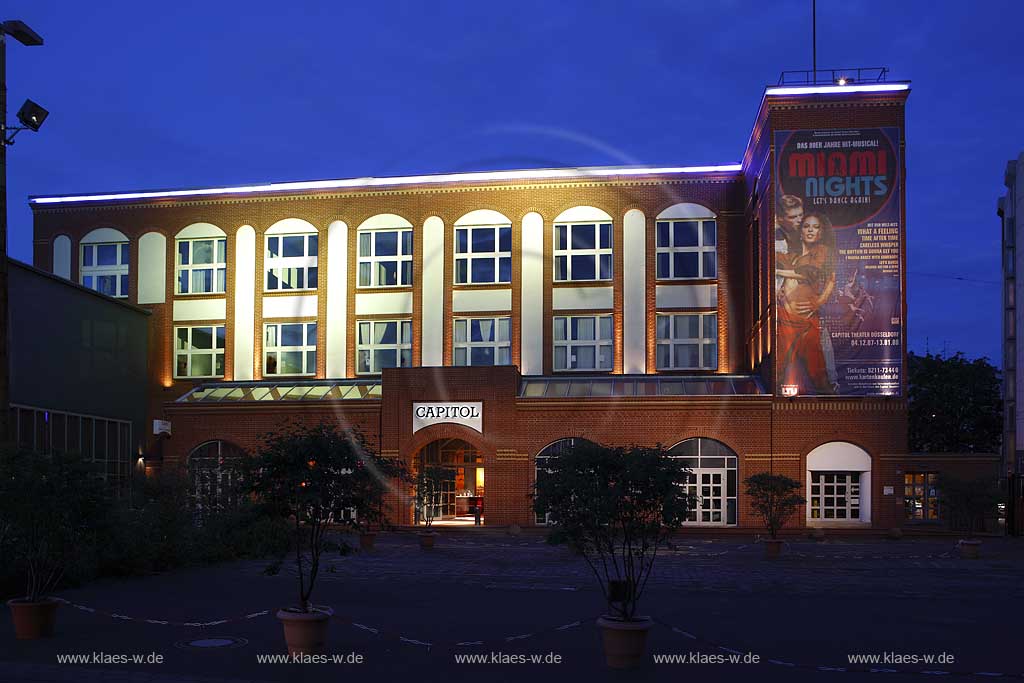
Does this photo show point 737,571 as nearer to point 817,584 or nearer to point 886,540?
point 817,584

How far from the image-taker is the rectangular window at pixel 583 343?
45.5 meters

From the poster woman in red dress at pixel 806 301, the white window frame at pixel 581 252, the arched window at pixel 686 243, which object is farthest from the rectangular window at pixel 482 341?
the poster woman in red dress at pixel 806 301

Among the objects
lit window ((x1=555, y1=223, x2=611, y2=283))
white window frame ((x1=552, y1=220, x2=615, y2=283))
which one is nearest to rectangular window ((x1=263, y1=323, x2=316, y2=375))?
white window frame ((x1=552, y1=220, x2=615, y2=283))

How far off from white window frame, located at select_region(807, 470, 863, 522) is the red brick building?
0.07 meters

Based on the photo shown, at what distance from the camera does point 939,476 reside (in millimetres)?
37094

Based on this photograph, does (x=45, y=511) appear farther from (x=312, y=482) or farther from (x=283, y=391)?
(x=283, y=391)

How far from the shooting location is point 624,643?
13.0m

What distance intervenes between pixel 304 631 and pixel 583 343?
3289cm

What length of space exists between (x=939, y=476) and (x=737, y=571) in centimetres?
1535

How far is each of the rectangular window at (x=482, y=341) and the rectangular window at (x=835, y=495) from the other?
1444 centimetres

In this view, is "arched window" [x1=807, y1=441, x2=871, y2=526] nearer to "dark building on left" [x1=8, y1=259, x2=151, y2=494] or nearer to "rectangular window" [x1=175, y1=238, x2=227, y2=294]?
"dark building on left" [x1=8, y1=259, x2=151, y2=494]

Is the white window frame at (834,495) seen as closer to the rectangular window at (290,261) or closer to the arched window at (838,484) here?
the arched window at (838,484)

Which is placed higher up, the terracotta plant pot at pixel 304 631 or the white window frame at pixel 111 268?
the white window frame at pixel 111 268

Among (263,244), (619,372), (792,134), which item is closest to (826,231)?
(792,134)
